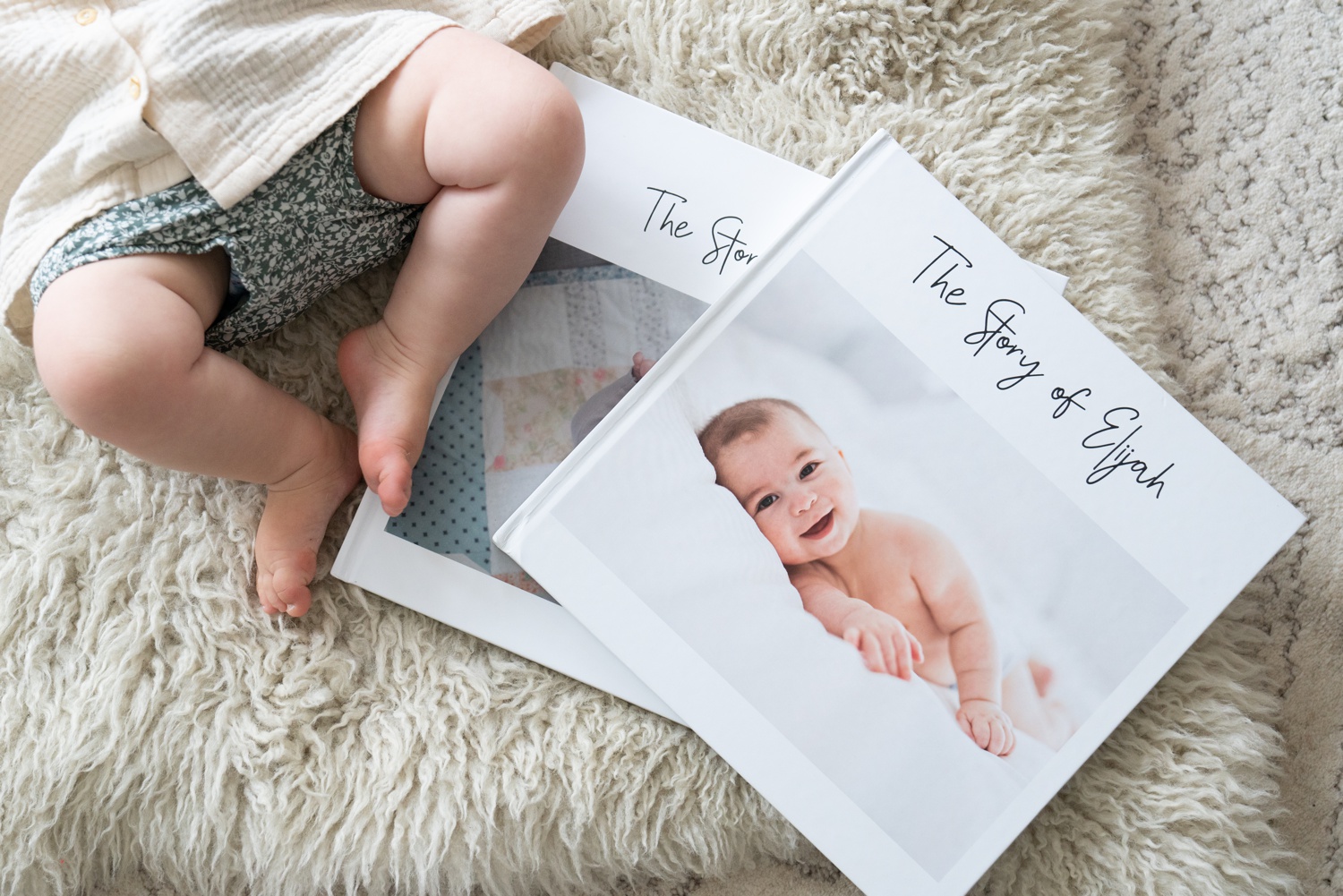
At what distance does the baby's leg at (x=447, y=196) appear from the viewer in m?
0.47

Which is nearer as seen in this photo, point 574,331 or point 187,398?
point 187,398

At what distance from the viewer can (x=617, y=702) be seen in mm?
526

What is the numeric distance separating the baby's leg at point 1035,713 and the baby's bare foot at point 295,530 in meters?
0.42

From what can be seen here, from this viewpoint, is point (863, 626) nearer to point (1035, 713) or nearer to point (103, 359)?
point (1035, 713)

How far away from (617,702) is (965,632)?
21 cm

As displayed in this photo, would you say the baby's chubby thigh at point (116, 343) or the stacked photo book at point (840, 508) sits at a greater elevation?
the stacked photo book at point (840, 508)

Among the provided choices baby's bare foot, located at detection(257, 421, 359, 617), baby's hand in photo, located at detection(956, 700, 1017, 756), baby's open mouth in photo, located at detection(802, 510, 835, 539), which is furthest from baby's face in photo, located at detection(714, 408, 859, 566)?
baby's bare foot, located at detection(257, 421, 359, 617)

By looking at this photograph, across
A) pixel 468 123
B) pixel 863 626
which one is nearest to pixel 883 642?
pixel 863 626

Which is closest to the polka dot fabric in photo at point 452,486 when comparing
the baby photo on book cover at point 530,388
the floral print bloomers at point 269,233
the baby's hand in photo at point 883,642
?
the baby photo on book cover at point 530,388

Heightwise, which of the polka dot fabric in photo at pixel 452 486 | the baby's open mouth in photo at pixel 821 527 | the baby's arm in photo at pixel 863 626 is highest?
the baby's open mouth in photo at pixel 821 527

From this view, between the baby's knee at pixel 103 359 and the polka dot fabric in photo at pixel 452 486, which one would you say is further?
the polka dot fabric in photo at pixel 452 486

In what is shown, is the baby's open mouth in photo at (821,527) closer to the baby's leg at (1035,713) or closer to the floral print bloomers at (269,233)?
the baby's leg at (1035,713)

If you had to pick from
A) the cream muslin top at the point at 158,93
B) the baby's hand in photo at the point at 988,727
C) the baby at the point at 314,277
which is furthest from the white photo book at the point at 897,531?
the cream muslin top at the point at 158,93

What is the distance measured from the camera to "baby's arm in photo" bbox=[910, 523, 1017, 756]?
19.6 inches
